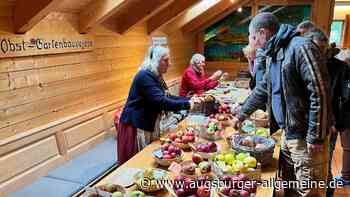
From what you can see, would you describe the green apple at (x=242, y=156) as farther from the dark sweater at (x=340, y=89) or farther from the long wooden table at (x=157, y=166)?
the dark sweater at (x=340, y=89)

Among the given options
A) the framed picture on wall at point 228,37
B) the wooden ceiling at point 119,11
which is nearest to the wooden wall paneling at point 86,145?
the wooden ceiling at point 119,11

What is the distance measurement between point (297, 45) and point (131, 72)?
247 cm

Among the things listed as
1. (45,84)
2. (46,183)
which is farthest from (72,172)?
(45,84)

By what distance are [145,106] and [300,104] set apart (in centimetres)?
106

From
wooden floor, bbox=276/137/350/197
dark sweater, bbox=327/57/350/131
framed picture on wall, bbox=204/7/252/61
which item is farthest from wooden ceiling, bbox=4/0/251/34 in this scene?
wooden floor, bbox=276/137/350/197

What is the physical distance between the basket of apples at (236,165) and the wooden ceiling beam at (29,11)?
1500mm

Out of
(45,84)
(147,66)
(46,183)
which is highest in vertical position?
(147,66)

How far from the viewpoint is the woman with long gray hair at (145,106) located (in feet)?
6.90

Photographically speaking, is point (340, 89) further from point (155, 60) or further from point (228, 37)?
point (228, 37)

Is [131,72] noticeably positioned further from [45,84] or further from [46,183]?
[46,183]

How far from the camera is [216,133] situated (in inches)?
77.9

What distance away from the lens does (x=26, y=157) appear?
214 centimetres

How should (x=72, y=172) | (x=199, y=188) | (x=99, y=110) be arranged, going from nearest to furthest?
(x=199, y=188), (x=72, y=172), (x=99, y=110)

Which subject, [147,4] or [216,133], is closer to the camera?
[216,133]
